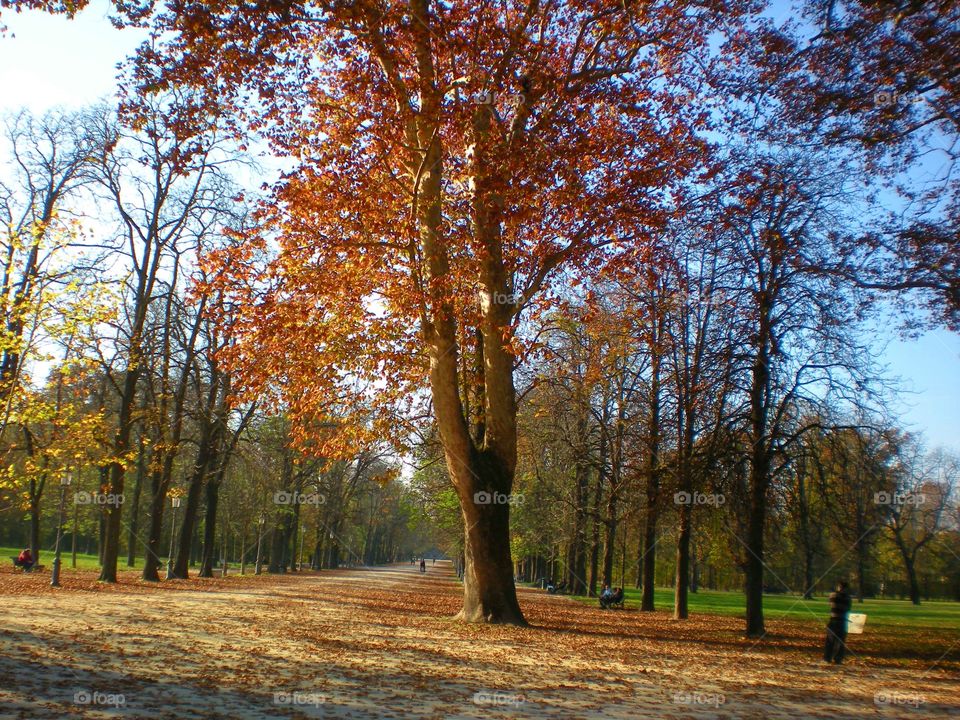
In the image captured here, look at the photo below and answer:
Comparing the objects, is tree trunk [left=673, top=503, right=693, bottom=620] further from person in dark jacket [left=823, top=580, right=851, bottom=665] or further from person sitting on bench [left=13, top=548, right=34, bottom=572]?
person sitting on bench [left=13, top=548, right=34, bottom=572]

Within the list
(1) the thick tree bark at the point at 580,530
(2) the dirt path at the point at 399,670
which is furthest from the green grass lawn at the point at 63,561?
(2) the dirt path at the point at 399,670

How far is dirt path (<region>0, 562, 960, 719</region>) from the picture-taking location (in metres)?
7.42

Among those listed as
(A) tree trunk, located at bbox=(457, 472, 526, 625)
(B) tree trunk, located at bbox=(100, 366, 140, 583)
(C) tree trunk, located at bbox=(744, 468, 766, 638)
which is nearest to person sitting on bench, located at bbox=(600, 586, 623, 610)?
(C) tree trunk, located at bbox=(744, 468, 766, 638)

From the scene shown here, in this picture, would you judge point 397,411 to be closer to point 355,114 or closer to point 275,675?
point 355,114

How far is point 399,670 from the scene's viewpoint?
992cm

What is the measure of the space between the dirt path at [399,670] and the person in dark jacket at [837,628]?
320mm

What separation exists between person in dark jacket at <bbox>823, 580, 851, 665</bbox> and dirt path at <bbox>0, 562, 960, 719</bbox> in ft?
1.05

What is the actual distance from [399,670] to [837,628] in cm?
855

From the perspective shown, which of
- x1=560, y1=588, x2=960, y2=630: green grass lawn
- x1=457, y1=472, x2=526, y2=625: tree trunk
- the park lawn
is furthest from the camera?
the park lawn

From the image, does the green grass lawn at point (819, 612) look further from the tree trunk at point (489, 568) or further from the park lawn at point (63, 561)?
the park lawn at point (63, 561)

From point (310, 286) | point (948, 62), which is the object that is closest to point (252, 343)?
point (310, 286)

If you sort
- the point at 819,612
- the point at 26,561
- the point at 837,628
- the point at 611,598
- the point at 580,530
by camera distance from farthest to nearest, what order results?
the point at 819,612
the point at 580,530
the point at 26,561
the point at 611,598
the point at 837,628

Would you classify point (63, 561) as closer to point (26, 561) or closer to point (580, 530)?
point (26, 561)

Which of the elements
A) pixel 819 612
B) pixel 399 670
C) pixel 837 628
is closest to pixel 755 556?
pixel 837 628
